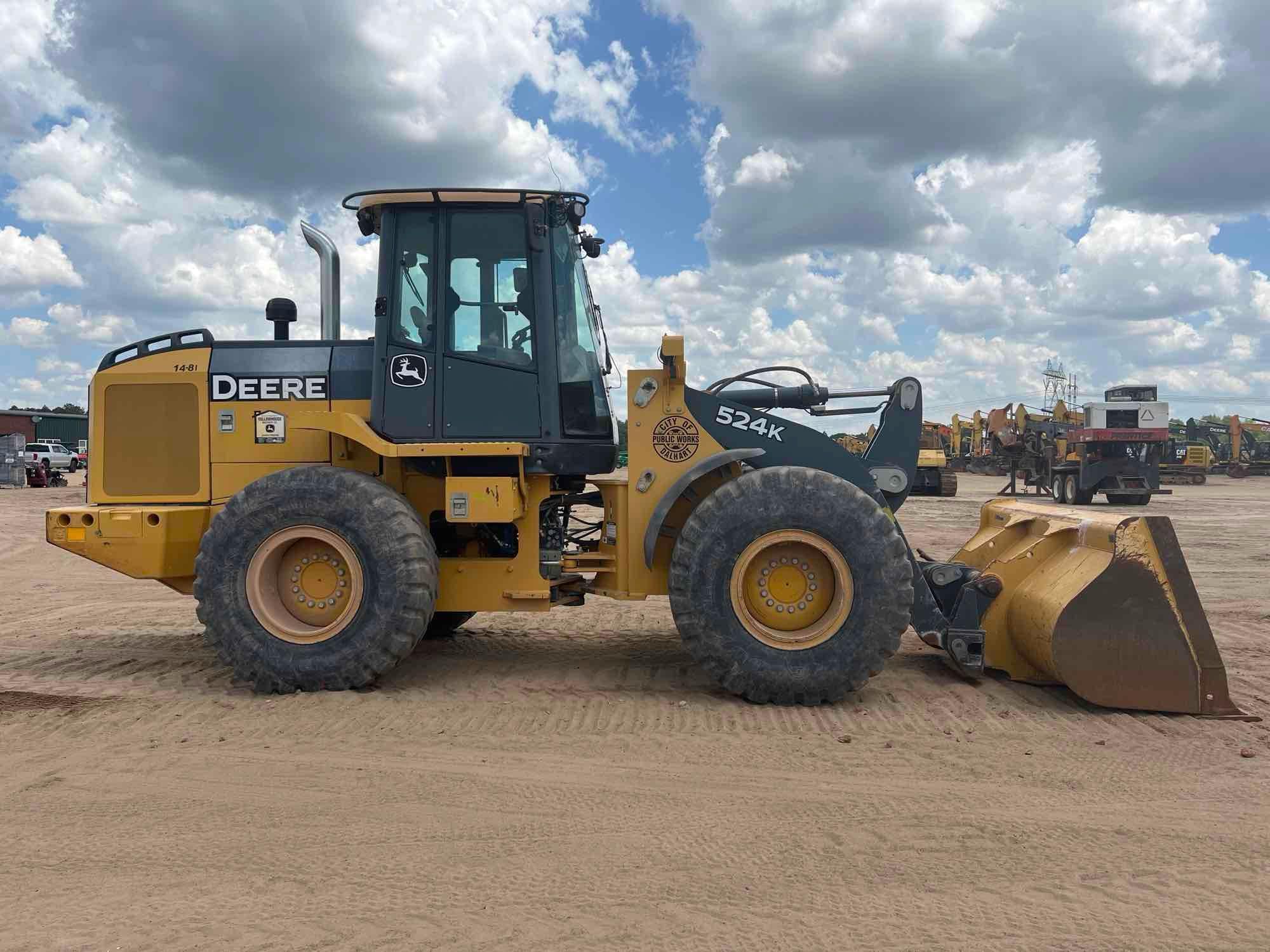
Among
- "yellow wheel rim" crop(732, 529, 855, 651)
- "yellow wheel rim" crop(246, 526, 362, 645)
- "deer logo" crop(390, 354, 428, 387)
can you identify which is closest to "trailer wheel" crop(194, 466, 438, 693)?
"yellow wheel rim" crop(246, 526, 362, 645)

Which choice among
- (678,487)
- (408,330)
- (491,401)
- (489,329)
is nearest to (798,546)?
(678,487)

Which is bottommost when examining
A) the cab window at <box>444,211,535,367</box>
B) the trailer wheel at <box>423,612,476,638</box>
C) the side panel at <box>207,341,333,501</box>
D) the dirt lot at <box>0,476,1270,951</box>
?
the dirt lot at <box>0,476,1270,951</box>

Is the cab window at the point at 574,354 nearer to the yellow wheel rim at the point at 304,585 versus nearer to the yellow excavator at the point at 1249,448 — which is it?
the yellow wheel rim at the point at 304,585

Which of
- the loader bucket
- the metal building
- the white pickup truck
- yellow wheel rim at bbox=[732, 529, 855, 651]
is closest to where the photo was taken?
the loader bucket

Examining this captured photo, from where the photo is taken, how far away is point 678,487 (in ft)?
17.5

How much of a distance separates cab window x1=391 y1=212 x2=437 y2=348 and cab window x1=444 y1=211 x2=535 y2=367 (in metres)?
0.12

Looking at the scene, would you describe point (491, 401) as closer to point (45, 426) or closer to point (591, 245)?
point (591, 245)

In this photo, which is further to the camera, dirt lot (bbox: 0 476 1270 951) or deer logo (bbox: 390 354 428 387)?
deer logo (bbox: 390 354 428 387)

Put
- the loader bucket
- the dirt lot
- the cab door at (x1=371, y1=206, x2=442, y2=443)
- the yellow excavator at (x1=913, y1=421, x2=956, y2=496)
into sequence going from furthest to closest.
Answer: the yellow excavator at (x1=913, y1=421, x2=956, y2=496)
the cab door at (x1=371, y1=206, x2=442, y2=443)
the loader bucket
the dirt lot

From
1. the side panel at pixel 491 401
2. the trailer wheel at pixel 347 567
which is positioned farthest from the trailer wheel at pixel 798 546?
the trailer wheel at pixel 347 567

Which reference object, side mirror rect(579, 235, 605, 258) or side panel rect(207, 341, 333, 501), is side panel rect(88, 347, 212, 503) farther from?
side mirror rect(579, 235, 605, 258)

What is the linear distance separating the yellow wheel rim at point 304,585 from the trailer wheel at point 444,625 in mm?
1347

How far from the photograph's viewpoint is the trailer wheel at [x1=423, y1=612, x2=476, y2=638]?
6.77 meters

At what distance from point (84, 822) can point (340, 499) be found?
2.13 meters
